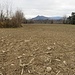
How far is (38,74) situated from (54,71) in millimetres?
338

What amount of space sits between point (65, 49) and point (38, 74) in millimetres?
1601

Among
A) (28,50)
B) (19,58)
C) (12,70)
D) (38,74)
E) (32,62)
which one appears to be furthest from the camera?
(28,50)

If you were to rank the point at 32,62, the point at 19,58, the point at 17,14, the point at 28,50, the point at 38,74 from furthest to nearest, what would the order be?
the point at 17,14
the point at 28,50
the point at 19,58
the point at 32,62
the point at 38,74

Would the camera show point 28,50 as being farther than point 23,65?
Yes

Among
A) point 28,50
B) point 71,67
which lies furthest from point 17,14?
point 71,67

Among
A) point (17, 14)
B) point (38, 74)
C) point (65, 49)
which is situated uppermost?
point (17, 14)

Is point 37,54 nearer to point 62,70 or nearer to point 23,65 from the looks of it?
point 23,65

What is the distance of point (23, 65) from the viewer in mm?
3178

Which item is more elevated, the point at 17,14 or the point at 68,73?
the point at 17,14

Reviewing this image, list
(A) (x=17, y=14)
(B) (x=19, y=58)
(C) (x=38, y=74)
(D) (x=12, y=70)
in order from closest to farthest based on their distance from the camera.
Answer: (C) (x=38, y=74)
(D) (x=12, y=70)
(B) (x=19, y=58)
(A) (x=17, y=14)

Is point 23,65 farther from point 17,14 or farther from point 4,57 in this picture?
point 17,14

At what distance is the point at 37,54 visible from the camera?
12.4ft

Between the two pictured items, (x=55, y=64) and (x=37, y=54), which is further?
(x=37, y=54)

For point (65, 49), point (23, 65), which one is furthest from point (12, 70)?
point (65, 49)
